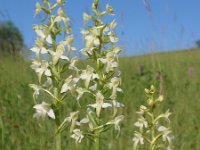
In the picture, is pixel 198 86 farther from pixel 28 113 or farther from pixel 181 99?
pixel 28 113

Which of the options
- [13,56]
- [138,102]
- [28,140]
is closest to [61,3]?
[28,140]

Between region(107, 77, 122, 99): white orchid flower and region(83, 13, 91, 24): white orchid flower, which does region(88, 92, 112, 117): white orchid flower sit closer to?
region(107, 77, 122, 99): white orchid flower

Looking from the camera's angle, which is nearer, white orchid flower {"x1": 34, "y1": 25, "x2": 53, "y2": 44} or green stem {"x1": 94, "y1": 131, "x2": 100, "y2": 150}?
green stem {"x1": 94, "y1": 131, "x2": 100, "y2": 150}

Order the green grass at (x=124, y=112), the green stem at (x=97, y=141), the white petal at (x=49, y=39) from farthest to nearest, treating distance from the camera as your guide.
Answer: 1. the green grass at (x=124, y=112)
2. the white petal at (x=49, y=39)
3. the green stem at (x=97, y=141)

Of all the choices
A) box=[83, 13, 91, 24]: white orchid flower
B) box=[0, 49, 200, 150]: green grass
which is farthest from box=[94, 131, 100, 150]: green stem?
box=[83, 13, 91, 24]: white orchid flower

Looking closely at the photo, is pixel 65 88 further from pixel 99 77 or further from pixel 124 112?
pixel 124 112

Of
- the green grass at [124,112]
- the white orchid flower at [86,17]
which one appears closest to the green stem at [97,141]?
the green grass at [124,112]

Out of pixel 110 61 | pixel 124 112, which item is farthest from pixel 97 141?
pixel 124 112

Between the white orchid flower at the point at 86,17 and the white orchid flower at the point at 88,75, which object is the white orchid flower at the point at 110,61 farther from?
the white orchid flower at the point at 86,17

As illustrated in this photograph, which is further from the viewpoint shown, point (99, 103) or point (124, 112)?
point (124, 112)

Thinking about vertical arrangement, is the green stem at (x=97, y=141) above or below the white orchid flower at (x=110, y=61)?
below

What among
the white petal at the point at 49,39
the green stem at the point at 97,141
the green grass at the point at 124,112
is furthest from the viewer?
the green grass at the point at 124,112
